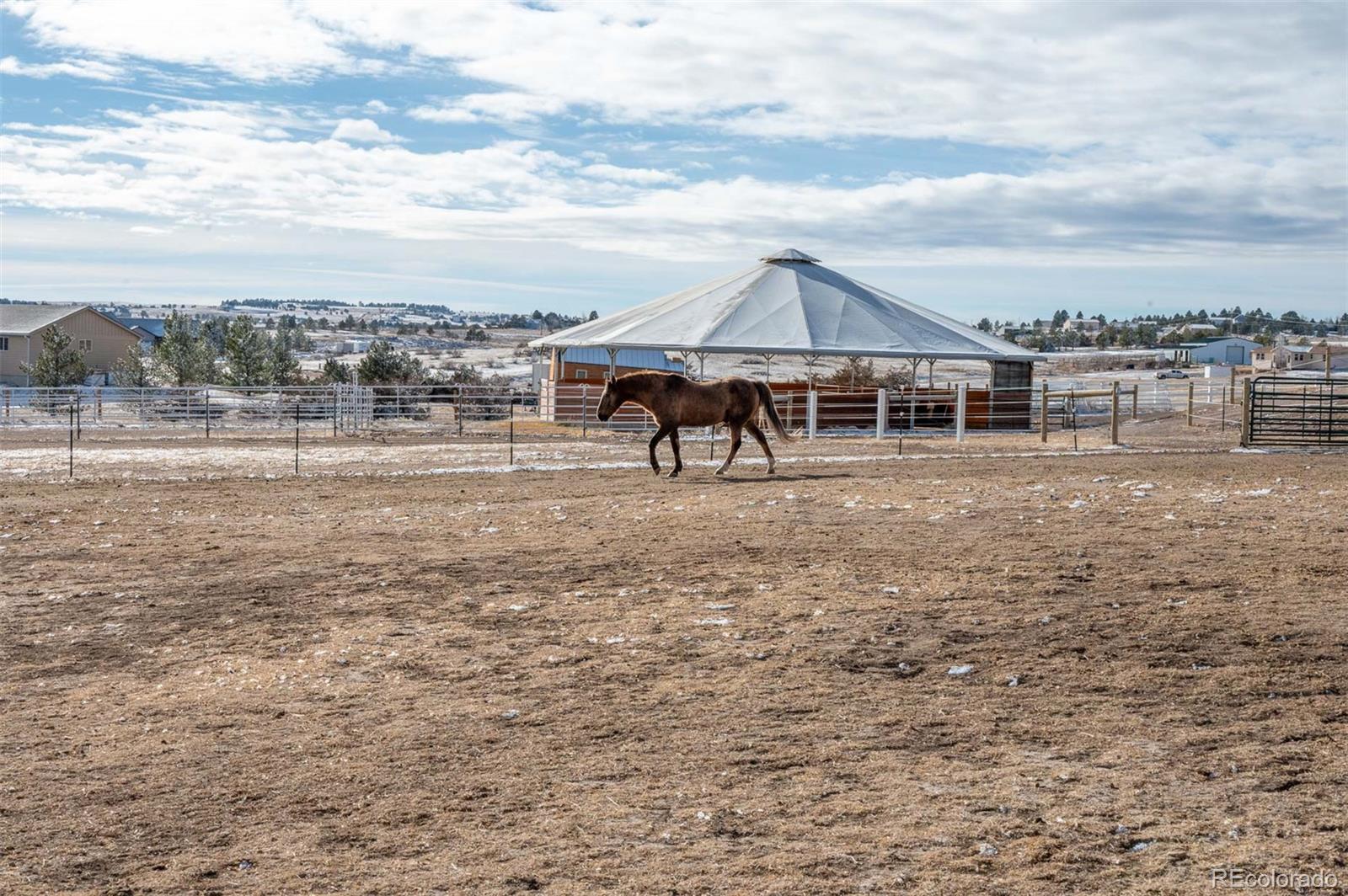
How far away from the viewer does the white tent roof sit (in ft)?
131

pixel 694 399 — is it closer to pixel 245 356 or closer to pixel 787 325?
pixel 787 325

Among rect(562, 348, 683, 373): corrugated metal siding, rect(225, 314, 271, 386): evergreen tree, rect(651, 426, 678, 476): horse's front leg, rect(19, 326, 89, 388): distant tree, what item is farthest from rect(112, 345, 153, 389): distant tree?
rect(651, 426, 678, 476): horse's front leg

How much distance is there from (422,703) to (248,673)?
4.38 feet

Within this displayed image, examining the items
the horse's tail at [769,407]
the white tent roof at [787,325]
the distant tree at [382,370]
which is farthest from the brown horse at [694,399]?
the distant tree at [382,370]

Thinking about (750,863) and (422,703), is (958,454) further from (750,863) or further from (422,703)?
(750,863)

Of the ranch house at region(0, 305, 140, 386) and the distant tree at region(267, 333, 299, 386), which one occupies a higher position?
the ranch house at region(0, 305, 140, 386)

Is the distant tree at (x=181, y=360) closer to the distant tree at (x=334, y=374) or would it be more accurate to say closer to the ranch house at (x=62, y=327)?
the distant tree at (x=334, y=374)

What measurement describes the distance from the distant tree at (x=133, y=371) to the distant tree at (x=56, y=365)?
189cm

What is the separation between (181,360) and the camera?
56406 mm

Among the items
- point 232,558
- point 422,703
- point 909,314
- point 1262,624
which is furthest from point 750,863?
point 909,314

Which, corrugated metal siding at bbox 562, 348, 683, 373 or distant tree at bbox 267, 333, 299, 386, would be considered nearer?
corrugated metal siding at bbox 562, 348, 683, 373

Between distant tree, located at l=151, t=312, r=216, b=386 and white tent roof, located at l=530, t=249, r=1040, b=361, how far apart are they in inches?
823

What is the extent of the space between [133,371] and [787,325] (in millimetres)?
32429

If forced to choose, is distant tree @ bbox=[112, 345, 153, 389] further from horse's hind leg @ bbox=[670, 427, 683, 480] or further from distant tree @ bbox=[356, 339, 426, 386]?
horse's hind leg @ bbox=[670, 427, 683, 480]
